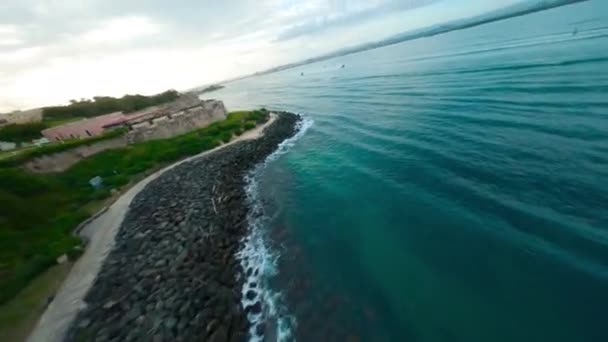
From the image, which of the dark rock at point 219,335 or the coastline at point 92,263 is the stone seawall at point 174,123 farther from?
the dark rock at point 219,335

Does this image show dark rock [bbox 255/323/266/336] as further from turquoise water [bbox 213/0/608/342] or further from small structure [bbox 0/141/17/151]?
small structure [bbox 0/141/17/151]

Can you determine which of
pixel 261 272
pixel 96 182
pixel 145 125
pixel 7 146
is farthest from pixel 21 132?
pixel 261 272

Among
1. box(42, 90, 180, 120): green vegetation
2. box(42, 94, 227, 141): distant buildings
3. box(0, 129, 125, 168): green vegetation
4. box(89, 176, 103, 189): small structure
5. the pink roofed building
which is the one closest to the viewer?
box(89, 176, 103, 189): small structure

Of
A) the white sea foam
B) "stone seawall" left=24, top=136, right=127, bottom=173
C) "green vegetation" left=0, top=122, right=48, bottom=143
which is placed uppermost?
"green vegetation" left=0, top=122, right=48, bottom=143

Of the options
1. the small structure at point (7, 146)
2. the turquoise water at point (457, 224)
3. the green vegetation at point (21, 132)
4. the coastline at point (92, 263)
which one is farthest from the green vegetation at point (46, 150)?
the turquoise water at point (457, 224)

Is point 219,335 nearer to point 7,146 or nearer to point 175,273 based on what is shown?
point 175,273

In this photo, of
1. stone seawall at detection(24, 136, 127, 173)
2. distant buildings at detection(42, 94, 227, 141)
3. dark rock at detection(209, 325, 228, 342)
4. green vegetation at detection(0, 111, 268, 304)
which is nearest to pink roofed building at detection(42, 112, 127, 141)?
distant buildings at detection(42, 94, 227, 141)
